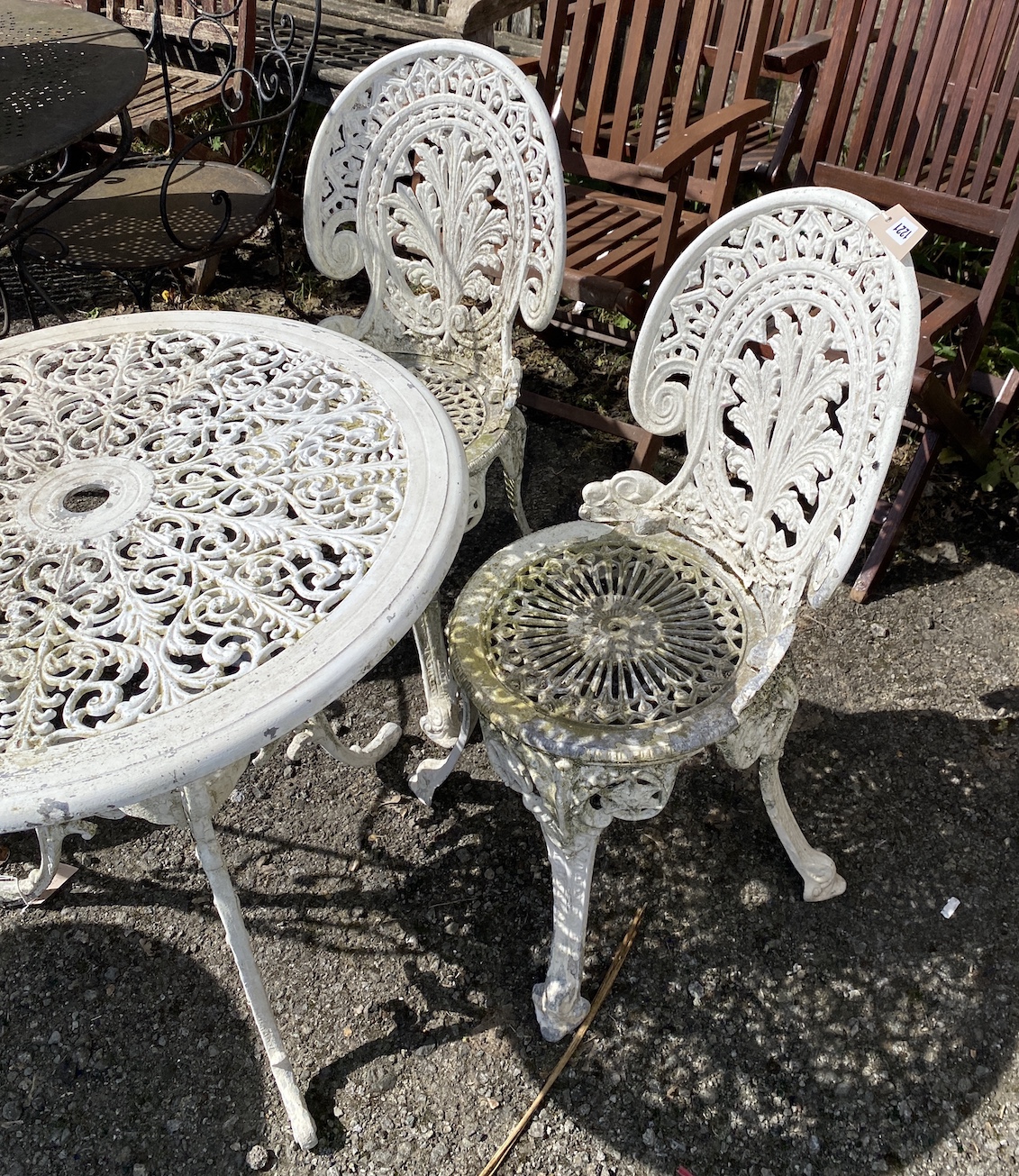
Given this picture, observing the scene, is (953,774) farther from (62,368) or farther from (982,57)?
(62,368)

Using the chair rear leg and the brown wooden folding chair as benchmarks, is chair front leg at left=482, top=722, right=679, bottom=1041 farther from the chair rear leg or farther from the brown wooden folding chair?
the brown wooden folding chair

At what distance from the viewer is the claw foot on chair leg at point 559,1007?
6.28 ft

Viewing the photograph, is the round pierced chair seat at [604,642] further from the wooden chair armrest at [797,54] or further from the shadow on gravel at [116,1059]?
the wooden chair armrest at [797,54]

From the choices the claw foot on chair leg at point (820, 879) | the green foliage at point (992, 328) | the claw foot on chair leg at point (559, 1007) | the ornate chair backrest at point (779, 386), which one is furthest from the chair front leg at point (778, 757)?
the green foliage at point (992, 328)

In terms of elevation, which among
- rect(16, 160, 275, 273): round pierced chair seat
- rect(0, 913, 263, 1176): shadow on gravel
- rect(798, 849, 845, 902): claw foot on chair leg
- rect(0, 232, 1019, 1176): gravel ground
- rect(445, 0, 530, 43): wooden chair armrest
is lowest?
rect(0, 913, 263, 1176): shadow on gravel

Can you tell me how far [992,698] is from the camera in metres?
2.64

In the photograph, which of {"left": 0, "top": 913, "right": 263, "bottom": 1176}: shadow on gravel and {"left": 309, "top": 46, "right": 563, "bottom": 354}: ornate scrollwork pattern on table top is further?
{"left": 309, "top": 46, "right": 563, "bottom": 354}: ornate scrollwork pattern on table top

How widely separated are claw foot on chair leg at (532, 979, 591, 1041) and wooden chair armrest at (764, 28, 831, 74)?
271cm

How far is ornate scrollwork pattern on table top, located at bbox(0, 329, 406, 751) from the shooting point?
1408 mm

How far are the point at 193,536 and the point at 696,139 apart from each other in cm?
187

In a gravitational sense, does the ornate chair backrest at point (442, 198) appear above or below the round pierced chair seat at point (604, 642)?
above

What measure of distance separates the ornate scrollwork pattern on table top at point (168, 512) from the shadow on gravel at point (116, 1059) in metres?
0.83

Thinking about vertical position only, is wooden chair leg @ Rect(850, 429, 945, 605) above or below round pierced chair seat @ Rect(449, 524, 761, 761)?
below

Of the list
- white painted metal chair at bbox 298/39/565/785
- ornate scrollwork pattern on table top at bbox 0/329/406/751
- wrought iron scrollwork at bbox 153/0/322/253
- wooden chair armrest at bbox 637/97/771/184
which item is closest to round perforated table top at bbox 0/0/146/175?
wrought iron scrollwork at bbox 153/0/322/253
